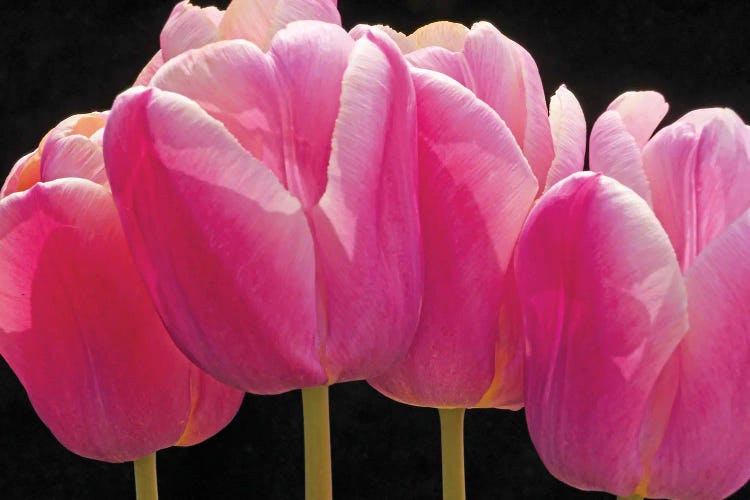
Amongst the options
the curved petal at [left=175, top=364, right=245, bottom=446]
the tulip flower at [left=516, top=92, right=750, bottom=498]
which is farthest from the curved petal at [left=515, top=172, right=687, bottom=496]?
the curved petal at [left=175, top=364, right=245, bottom=446]

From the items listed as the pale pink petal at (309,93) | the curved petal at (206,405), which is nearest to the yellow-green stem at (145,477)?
the curved petal at (206,405)

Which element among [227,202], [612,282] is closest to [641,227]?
[612,282]

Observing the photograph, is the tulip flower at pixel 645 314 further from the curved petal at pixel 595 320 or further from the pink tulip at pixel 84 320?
the pink tulip at pixel 84 320

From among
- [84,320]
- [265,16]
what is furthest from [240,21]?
[84,320]

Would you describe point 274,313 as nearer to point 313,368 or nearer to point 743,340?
point 313,368

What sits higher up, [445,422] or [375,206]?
[375,206]

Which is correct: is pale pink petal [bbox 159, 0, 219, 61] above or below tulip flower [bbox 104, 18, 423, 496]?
above

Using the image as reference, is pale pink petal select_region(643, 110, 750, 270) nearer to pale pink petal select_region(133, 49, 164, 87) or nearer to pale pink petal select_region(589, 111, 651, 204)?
pale pink petal select_region(589, 111, 651, 204)
